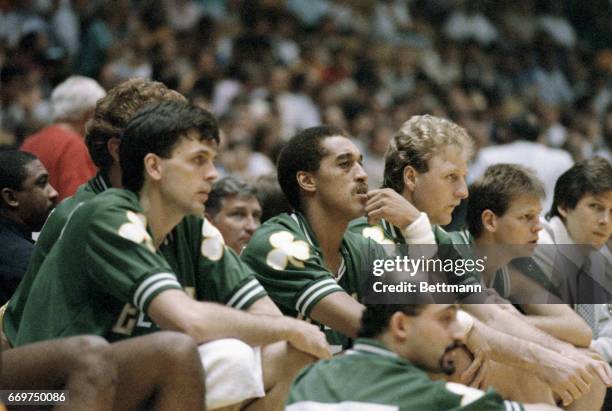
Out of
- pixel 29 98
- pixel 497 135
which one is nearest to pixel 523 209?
pixel 29 98

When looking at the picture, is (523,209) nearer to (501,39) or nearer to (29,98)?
(29,98)

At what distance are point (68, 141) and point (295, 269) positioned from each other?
2461 millimetres

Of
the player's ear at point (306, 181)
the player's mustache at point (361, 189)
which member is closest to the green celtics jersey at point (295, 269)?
the player's ear at point (306, 181)

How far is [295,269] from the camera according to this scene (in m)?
4.12

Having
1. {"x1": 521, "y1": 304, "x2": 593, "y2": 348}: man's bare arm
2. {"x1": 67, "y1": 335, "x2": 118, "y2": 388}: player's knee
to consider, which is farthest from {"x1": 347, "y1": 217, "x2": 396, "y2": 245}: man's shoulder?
{"x1": 67, "y1": 335, "x2": 118, "y2": 388}: player's knee

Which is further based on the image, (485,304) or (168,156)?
(485,304)

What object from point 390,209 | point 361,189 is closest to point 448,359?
point 390,209

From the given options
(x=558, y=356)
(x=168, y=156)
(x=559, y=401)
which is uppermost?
(x=168, y=156)

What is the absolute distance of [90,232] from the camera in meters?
3.48

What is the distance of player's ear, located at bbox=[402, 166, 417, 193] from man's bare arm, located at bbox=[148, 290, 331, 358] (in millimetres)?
→ 1326

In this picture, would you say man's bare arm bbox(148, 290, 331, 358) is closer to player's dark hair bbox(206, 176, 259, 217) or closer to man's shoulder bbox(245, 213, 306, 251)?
man's shoulder bbox(245, 213, 306, 251)

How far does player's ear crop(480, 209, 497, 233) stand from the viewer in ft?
16.5

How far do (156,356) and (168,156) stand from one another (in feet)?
2.39

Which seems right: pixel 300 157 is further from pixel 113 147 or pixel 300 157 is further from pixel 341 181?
pixel 113 147
